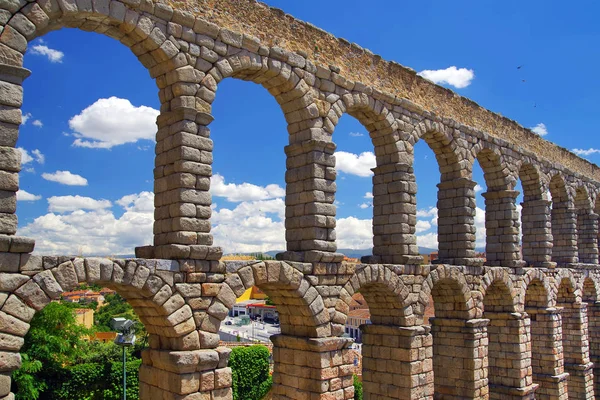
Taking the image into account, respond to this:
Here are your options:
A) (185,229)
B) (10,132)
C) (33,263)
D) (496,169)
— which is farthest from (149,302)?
(496,169)

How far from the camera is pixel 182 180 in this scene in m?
9.76

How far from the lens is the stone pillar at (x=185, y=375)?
941 cm

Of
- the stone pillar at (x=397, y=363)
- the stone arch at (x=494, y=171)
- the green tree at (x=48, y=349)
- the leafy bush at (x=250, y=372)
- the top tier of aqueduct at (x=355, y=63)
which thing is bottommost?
the leafy bush at (x=250, y=372)

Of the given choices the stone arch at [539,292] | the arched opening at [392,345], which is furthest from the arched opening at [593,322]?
the arched opening at [392,345]

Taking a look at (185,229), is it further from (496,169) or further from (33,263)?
(496,169)

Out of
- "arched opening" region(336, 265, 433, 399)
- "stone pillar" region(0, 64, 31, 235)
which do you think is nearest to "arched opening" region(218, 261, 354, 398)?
"arched opening" region(336, 265, 433, 399)

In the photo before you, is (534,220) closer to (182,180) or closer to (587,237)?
(587,237)

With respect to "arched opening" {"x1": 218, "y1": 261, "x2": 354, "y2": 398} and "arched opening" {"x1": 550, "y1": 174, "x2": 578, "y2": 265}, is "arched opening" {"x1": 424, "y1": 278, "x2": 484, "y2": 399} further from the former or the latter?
"arched opening" {"x1": 550, "y1": 174, "x2": 578, "y2": 265}

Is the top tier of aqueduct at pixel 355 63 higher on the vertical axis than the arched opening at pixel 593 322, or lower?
higher

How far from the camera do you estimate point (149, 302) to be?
9.52 m

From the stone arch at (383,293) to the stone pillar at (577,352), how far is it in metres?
11.9

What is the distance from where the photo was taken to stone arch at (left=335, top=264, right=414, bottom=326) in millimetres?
12562

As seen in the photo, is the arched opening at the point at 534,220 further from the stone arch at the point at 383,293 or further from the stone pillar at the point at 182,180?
the stone pillar at the point at 182,180

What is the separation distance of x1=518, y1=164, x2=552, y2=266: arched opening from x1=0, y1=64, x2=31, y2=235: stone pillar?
54.8 ft
